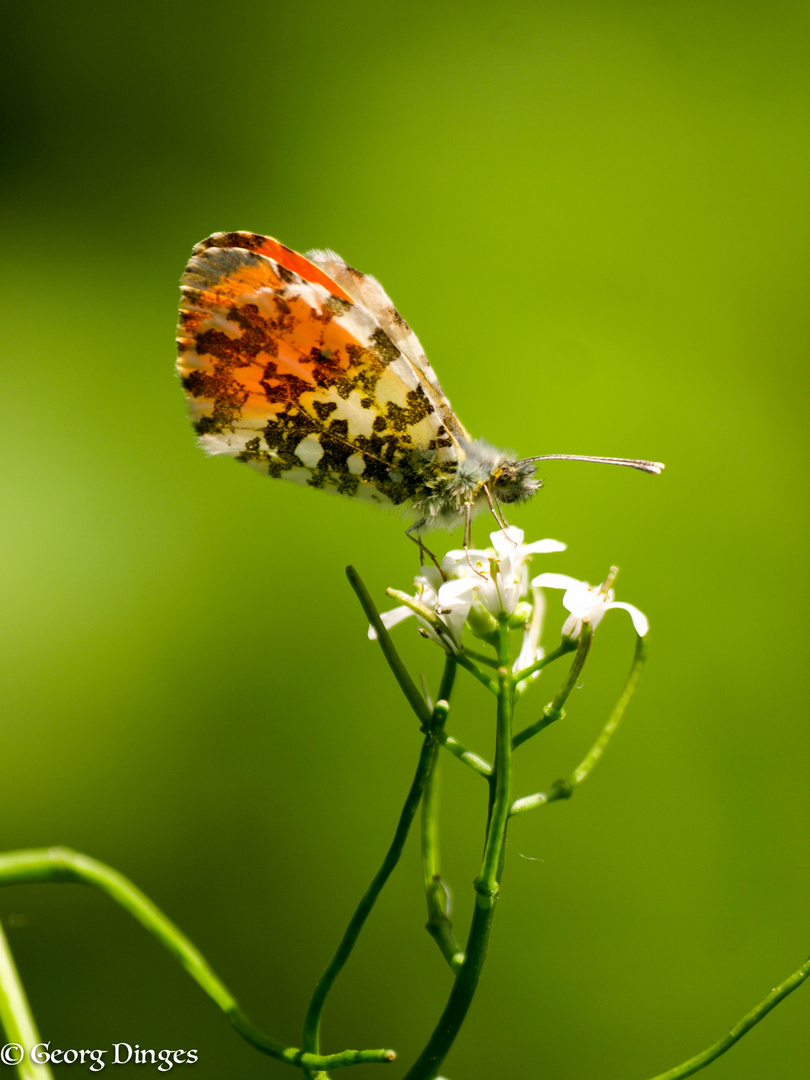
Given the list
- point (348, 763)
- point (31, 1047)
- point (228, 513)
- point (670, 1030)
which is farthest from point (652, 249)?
point (31, 1047)

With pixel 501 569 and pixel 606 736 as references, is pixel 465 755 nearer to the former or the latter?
pixel 606 736

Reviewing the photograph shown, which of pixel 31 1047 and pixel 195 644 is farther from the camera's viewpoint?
pixel 195 644

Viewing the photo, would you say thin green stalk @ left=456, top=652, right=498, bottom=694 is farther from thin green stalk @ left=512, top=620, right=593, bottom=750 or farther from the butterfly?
the butterfly

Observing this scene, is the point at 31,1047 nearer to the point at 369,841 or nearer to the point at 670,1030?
the point at 369,841

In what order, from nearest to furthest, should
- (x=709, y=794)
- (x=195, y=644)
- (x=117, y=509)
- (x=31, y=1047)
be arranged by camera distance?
(x=31, y=1047)
(x=709, y=794)
(x=195, y=644)
(x=117, y=509)

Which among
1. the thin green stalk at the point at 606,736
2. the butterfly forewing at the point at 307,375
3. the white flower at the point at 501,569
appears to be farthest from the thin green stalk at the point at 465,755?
the butterfly forewing at the point at 307,375

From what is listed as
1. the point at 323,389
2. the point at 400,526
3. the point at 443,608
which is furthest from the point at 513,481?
the point at 400,526

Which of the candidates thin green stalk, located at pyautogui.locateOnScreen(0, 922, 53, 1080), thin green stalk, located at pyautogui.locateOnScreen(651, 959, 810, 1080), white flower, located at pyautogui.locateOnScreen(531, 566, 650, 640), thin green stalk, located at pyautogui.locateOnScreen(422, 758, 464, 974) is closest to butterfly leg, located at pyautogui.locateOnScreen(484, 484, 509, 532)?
white flower, located at pyautogui.locateOnScreen(531, 566, 650, 640)
